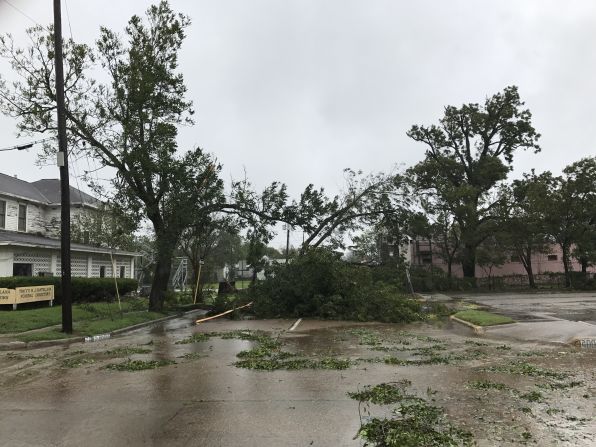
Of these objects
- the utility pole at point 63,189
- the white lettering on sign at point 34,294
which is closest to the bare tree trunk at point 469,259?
the white lettering on sign at point 34,294

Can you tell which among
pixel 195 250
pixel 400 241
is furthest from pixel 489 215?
pixel 195 250

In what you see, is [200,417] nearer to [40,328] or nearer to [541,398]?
[541,398]

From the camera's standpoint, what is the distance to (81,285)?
26219mm

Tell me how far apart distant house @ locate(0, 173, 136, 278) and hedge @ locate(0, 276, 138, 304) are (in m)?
1.22

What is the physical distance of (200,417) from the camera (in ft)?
19.8

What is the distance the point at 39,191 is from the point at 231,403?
33.4 m

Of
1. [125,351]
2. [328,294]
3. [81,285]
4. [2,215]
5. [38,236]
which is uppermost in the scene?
[2,215]

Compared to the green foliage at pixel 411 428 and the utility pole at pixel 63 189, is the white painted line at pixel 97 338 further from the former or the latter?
the green foliage at pixel 411 428

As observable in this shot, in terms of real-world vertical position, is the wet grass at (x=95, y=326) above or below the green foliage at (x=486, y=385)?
above

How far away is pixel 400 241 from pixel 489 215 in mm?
15744

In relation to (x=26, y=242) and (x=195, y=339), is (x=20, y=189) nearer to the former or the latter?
(x=26, y=242)

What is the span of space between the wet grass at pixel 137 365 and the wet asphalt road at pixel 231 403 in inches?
9.7

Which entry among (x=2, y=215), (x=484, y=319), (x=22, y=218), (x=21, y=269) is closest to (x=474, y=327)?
(x=484, y=319)

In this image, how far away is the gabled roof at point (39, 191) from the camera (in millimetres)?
29812
